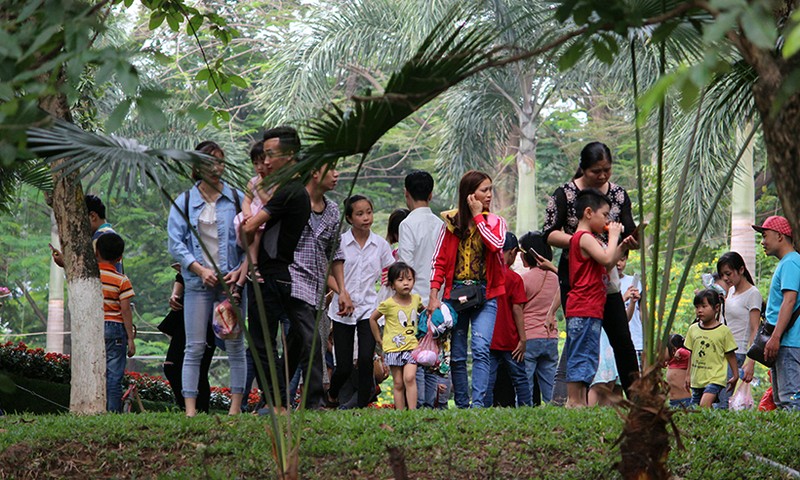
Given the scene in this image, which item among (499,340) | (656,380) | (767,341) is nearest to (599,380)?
(499,340)

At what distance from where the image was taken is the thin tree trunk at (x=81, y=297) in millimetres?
7613

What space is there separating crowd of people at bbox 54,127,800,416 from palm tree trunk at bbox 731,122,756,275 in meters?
7.06

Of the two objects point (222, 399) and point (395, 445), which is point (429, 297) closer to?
point (395, 445)

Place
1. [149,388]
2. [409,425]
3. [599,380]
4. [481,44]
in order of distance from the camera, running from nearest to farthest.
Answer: [481,44] < [409,425] < [599,380] < [149,388]

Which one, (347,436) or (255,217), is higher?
(255,217)

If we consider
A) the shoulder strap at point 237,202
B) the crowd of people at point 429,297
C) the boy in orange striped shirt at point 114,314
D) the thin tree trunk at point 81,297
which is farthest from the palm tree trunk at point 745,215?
the thin tree trunk at point 81,297

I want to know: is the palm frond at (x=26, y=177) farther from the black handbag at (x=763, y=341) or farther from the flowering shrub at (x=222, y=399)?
the black handbag at (x=763, y=341)

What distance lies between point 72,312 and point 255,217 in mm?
1810

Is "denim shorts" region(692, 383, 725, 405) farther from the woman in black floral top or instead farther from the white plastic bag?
the woman in black floral top

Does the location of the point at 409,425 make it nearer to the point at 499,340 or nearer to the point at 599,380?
the point at 499,340

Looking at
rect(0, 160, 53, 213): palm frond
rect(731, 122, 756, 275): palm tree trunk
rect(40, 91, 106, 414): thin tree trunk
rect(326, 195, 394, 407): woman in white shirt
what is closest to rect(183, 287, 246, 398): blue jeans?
rect(40, 91, 106, 414): thin tree trunk

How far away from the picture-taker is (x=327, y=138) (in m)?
4.39

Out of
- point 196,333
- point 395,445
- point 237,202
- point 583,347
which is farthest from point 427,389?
point 395,445

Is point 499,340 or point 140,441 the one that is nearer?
point 140,441
